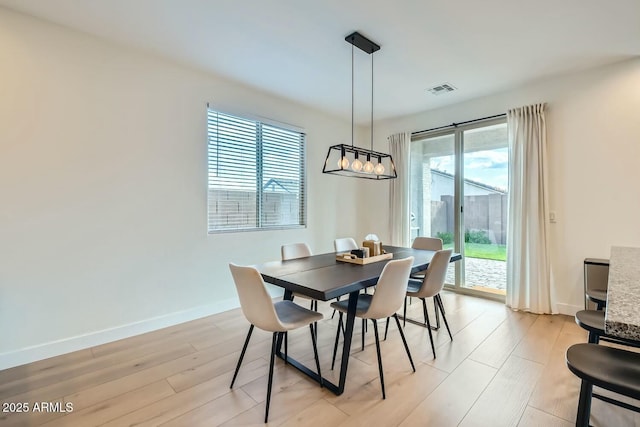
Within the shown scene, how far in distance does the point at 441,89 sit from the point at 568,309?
302cm

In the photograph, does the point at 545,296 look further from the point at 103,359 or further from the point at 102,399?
the point at 103,359

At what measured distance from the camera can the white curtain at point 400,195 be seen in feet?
15.5

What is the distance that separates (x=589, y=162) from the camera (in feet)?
10.7

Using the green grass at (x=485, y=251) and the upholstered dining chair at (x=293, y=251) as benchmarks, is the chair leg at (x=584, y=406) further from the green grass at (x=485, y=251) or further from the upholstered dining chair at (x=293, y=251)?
the green grass at (x=485, y=251)

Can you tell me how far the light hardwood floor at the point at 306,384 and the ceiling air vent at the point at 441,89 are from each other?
2862 mm

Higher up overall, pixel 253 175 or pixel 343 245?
pixel 253 175

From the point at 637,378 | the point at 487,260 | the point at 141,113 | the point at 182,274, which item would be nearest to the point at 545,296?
the point at 487,260

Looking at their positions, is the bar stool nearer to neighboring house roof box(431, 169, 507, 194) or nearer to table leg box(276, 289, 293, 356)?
table leg box(276, 289, 293, 356)

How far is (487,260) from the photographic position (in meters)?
4.08

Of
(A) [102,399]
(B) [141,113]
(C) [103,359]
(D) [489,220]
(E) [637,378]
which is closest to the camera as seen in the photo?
(E) [637,378]

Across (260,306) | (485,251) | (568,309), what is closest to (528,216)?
(485,251)

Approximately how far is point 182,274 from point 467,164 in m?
4.01

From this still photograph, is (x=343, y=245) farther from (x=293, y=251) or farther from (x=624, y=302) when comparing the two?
(x=624, y=302)

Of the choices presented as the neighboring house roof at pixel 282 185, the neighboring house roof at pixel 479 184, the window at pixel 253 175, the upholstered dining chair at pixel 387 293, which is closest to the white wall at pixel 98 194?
the window at pixel 253 175
